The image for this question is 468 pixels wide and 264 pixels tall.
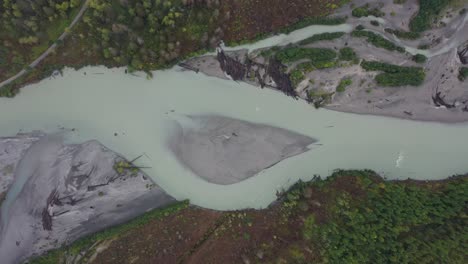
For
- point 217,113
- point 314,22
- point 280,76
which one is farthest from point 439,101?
point 217,113

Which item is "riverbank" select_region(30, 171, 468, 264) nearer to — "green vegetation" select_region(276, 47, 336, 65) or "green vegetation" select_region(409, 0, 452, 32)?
"green vegetation" select_region(276, 47, 336, 65)

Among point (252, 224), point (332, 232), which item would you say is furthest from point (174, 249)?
point (332, 232)

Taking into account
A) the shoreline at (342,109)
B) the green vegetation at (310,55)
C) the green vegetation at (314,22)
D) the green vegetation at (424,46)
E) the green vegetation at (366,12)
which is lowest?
the shoreline at (342,109)

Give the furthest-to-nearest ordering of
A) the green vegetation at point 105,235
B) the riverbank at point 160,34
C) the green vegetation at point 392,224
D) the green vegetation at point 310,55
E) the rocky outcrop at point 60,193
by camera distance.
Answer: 1. the green vegetation at point 310,55
2. the riverbank at point 160,34
3. the green vegetation at point 105,235
4. the rocky outcrop at point 60,193
5. the green vegetation at point 392,224

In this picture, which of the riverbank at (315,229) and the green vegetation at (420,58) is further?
the green vegetation at (420,58)

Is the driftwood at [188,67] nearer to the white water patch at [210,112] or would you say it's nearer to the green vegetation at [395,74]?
the white water patch at [210,112]

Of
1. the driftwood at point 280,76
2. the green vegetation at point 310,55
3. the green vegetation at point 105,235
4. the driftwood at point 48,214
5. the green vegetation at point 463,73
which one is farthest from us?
the driftwood at point 280,76

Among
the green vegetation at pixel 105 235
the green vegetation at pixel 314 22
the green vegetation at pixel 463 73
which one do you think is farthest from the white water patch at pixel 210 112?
the green vegetation at pixel 314 22

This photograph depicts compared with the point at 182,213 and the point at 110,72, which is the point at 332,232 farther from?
the point at 110,72

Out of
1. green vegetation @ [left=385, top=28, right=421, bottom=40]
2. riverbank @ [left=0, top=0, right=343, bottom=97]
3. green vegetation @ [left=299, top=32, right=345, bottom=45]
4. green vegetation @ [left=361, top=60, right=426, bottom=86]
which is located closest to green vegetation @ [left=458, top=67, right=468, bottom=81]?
green vegetation @ [left=361, top=60, right=426, bottom=86]
